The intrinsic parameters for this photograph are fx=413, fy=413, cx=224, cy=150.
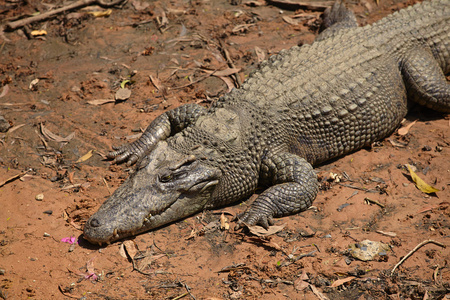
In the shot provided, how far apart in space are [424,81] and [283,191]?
2732mm

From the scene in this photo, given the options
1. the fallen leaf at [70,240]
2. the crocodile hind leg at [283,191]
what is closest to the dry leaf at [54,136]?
the fallen leaf at [70,240]

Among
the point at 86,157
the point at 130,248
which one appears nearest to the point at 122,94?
the point at 86,157

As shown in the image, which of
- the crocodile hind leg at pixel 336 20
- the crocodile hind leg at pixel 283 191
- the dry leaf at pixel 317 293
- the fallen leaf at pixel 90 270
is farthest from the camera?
the crocodile hind leg at pixel 336 20

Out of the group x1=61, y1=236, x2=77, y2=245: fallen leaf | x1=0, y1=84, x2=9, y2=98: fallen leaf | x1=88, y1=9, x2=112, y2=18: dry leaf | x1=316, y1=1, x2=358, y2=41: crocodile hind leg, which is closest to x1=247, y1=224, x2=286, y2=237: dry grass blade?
x1=61, y1=236, x2=77, y2=245: fallen leaf

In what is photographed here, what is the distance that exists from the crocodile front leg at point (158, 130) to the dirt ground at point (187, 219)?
0.63ft

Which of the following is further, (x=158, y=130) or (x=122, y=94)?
(x=122, y=94)

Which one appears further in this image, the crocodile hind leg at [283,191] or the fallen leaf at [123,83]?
the fallen leaf at [123,83]

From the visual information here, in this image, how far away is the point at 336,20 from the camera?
7.29 m

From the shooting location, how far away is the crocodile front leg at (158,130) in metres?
5.53

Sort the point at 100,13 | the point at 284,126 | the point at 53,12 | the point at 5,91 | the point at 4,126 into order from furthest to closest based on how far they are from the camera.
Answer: the point at 100,13 → the point at 53,12 → the point at 5,91 → the point at 4,126 → the point at 284,126

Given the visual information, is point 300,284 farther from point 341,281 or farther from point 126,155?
point 126,155

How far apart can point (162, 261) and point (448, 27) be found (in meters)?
5.28

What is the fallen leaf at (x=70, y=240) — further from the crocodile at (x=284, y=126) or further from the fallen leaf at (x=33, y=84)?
the fallen leaf at (x=33, y=84)

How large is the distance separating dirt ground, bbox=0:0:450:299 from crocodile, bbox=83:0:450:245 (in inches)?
9.8
